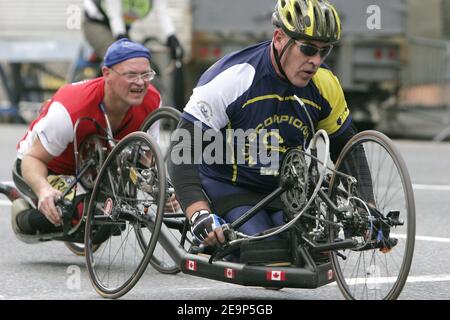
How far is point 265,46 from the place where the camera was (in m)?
6.01

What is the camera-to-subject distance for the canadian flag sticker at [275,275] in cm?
562

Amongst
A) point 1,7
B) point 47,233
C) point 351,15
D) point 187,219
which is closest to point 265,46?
point 187,219

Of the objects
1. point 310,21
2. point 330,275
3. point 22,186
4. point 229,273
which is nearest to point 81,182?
point 22,186

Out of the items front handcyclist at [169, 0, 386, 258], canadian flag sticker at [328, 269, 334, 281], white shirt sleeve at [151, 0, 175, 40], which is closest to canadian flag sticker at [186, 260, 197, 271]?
front handcyclist at [169, 0, 386, 258]

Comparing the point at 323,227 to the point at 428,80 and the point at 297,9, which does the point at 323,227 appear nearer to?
the point at 297,9

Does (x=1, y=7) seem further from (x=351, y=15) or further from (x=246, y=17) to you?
(x=351, y=15)

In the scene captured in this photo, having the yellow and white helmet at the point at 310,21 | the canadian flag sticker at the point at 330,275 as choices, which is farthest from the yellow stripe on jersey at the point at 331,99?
the canadian flag sticker at the point at 330,275

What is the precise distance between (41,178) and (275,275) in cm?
192

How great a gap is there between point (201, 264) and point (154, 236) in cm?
26

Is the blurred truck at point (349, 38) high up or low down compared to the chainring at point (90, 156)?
up

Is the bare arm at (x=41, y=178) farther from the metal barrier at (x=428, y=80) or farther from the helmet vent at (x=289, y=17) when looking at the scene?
the metal barrier at (x=428, y=80)

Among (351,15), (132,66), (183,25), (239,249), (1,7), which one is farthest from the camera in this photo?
(1,7)

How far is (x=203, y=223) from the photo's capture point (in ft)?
18.9

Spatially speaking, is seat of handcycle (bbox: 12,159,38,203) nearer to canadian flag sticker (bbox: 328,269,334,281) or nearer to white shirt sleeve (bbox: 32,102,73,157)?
white shirt sleeve (bbox: 32,102,73,157)
